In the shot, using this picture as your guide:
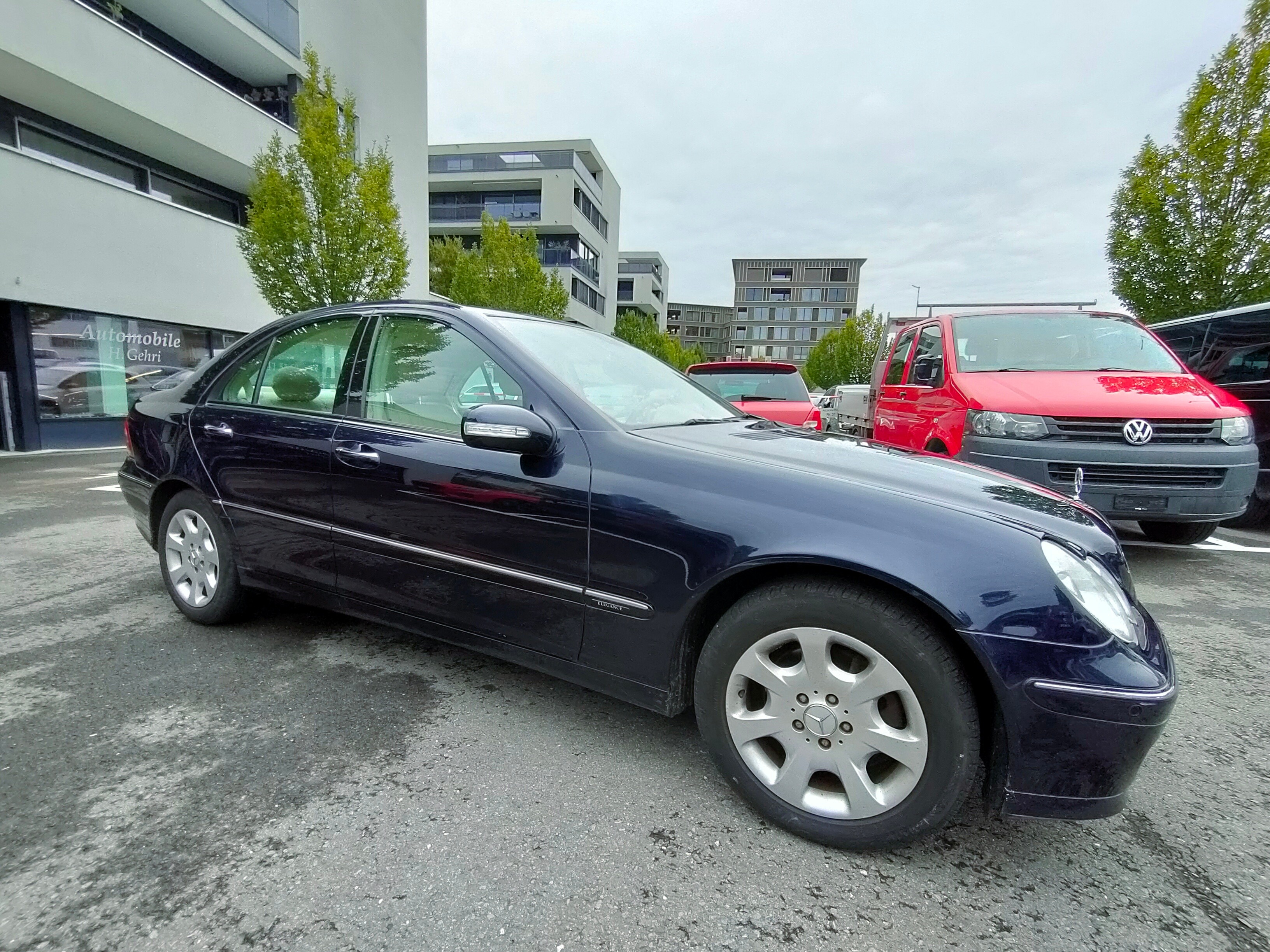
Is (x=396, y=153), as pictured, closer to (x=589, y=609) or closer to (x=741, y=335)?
(x=589, y=609)

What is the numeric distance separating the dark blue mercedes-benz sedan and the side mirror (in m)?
0.01

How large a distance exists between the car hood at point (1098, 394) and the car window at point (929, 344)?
738 mm

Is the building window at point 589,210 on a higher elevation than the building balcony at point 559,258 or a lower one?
higher

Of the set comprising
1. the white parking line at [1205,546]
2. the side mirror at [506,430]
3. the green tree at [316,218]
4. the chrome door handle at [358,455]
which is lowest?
the white parking line at [1205,546]

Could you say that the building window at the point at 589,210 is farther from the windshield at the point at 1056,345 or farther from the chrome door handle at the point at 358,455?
the chrome door handle at the point at 358,455

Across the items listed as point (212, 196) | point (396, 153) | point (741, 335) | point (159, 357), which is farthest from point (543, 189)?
point (741, 335)

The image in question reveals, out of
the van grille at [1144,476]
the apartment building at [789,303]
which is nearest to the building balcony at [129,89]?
the van grille at [1144,476]

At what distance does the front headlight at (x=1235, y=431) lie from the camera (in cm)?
A: 402

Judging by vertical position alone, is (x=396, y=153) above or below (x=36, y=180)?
above

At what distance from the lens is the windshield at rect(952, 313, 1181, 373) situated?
4699 mm

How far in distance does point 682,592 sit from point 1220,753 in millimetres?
2099

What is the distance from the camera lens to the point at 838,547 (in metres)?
1.65

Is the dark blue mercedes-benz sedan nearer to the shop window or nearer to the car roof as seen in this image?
the car roof

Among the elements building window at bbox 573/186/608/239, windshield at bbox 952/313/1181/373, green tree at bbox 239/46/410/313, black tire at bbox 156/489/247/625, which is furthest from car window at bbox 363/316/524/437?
building window at bbox 573/186/608/239
